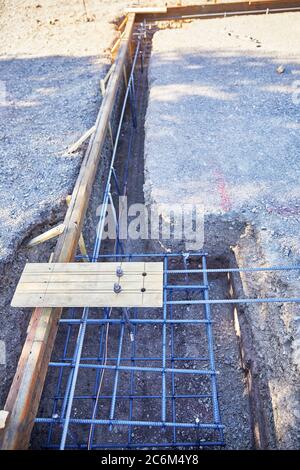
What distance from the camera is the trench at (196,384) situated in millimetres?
4016

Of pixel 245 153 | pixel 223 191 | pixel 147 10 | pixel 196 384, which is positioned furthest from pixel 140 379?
pixel 147 10

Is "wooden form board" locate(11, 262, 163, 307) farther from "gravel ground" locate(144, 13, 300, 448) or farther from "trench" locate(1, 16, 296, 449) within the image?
"gravel ground" locate(144, 13, 300, 448)

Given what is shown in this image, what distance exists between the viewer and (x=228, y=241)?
4.97 meters

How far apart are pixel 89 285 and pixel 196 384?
1.95 meters

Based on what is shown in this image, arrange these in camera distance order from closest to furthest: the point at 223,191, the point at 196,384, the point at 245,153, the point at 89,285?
the point at 89,285
the point at 196,384
the point at 223,191
the point at 245,153

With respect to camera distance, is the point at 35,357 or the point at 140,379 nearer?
the point at 35,357

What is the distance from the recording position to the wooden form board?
3.41 meters

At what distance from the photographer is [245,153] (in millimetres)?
5750

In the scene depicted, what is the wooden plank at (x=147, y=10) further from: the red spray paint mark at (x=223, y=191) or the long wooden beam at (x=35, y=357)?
the long wooden beam at (x=35, y=357)

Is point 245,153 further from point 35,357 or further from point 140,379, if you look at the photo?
point 35,357

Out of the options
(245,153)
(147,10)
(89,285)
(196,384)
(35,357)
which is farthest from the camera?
(147,10)

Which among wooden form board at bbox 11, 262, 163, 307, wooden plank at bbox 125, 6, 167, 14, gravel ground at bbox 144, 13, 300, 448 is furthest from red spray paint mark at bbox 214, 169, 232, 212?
wooden plank at bbox 125, 6, 167, 14

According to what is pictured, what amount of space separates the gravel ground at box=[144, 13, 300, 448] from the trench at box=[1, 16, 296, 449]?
0.36 feet

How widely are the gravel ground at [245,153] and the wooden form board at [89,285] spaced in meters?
1.49
